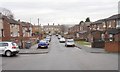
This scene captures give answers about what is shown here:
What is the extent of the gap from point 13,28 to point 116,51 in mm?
41062

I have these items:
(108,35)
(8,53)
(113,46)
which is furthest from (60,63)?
(108,35)

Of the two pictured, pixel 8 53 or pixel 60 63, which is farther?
pixel 8 53

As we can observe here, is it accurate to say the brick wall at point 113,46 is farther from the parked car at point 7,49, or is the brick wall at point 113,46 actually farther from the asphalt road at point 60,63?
the parked car at point 7,49

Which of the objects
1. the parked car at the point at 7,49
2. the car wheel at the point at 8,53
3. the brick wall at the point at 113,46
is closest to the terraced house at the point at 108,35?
the brick wall at the point at 113,46

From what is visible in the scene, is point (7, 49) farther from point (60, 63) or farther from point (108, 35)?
point (108, 35)

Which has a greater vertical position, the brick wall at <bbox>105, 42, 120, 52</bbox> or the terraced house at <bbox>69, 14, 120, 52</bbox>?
the terraced house at <bbox>69, 14, 120, 52</bbox>

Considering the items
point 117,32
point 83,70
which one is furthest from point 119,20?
point 83,70

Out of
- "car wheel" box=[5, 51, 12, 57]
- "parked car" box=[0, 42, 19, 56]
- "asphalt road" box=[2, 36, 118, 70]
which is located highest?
"parked car" box=[0, 42, 19, 56]

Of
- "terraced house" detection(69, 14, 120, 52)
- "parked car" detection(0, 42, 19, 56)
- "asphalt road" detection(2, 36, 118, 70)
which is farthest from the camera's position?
"terraced house" detection(69, 14, 120, 52)

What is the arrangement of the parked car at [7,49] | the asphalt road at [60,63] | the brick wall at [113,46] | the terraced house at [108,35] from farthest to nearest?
the terraced house at [108,35] → the brick wall at [113,46] → the parked car at [7,49] → the asphalt road at [60,63]

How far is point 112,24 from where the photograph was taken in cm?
6109

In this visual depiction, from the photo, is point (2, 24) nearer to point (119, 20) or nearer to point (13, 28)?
point (13, 28)

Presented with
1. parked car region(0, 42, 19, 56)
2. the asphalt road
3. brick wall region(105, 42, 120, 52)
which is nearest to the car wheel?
parked car region(0, 42, 19, 56)

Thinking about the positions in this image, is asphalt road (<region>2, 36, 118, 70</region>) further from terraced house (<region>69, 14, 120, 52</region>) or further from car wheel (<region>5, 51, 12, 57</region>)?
terraced house (<region>69, 14, 120, 52</region>)
